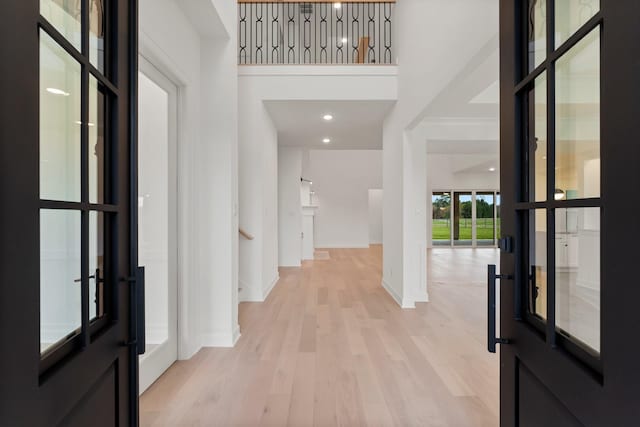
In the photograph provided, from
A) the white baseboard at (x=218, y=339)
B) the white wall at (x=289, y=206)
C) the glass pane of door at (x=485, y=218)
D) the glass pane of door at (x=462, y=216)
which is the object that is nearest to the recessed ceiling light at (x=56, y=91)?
the white baseboard at (x=218, y=339)

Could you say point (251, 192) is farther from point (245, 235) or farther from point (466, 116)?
point (466, 116)

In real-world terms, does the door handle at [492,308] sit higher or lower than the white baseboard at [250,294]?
higher

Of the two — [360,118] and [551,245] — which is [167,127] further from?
[360,118]

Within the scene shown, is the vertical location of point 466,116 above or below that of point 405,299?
above

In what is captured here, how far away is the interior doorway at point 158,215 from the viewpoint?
7.97 ft

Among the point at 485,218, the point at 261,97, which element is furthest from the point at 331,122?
the point at 485,218

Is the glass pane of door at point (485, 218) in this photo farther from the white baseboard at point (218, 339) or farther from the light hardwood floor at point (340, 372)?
the white baseboard at point (218, 339)

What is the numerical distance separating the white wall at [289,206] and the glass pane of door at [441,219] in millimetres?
7055

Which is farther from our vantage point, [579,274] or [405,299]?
[405,299]

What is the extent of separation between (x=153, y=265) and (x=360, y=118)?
3808 millimetres

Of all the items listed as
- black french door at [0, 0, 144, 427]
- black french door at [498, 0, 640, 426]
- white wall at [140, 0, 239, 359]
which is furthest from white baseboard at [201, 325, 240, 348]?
black french door at [498, 0, 640, 426]

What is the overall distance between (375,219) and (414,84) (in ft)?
33.2

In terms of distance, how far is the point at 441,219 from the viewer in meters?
13.1

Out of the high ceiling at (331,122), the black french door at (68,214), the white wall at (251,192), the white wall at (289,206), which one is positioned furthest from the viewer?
the white wall at (289,206)
